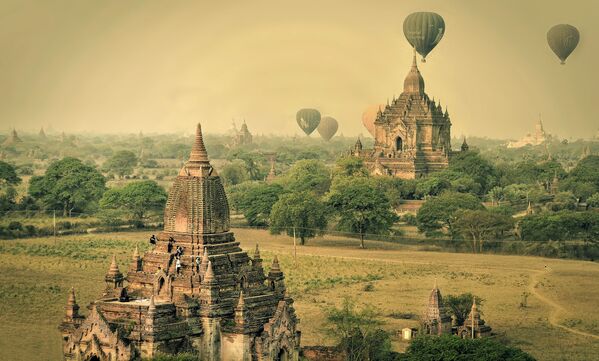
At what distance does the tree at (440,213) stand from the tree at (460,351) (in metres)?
42.2

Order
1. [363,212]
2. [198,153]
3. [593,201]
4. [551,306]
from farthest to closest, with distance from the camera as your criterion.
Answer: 1. [593,201]
2. [363,212]
3. [551,306]
4. [198,153]

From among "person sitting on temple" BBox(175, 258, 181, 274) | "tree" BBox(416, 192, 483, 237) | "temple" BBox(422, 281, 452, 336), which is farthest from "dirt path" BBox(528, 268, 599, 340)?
"person sitting on temple" BBox(175, 258, 181, 274)

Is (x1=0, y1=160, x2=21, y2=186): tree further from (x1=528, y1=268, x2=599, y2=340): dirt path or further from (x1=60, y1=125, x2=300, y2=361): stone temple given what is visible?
(x1=60, y1=125, x2=300, y2=361): stone temple

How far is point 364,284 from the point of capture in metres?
65.0

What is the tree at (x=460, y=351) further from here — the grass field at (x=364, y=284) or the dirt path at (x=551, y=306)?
the dirt path at (x=551, y=306)

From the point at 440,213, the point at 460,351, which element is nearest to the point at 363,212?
the point at 440,213

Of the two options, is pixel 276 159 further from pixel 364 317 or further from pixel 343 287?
pixel 364 317

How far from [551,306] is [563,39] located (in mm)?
101632

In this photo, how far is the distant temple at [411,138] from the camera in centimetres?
11462

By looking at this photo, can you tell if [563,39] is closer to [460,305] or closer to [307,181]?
[307,181]

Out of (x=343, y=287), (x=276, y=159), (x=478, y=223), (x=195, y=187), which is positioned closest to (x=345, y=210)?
(x=478, y=223)

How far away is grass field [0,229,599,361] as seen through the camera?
52000 millimetres

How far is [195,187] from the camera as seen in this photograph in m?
40.7

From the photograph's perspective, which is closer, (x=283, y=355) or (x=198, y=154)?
(x=283, y=355)
